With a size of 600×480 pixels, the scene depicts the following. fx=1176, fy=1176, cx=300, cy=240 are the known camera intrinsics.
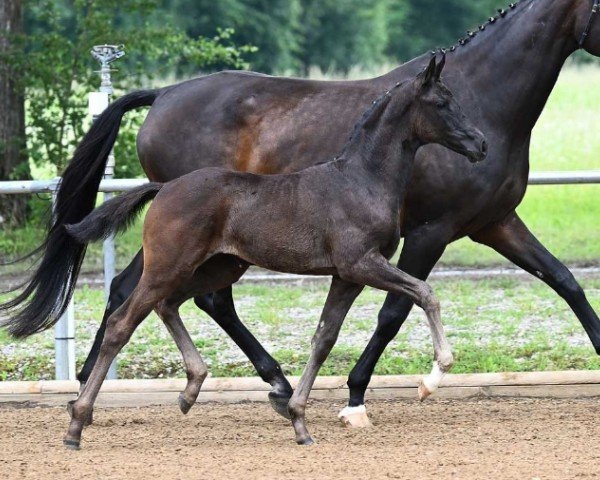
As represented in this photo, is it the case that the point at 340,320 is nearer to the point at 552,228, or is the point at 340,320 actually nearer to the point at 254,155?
the point at 254,155

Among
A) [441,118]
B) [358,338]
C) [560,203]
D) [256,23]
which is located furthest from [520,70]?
[256,23]

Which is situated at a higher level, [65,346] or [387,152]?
[387,152]

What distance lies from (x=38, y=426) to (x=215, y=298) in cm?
118

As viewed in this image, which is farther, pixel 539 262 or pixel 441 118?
pixel 539 262

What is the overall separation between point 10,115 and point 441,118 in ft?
27.2

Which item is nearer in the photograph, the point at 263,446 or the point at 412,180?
the point at 263,446

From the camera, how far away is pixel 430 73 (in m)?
5.30

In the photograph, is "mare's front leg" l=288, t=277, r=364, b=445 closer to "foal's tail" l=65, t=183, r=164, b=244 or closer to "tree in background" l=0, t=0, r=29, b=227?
"foal's tail" l=65, t=183, r=164, b=244

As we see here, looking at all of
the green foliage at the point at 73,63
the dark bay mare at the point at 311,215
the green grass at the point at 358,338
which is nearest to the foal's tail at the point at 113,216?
the dark bay mare at the point at 311,215

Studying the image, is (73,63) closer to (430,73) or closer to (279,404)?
(279,404)

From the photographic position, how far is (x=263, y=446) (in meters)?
5.32

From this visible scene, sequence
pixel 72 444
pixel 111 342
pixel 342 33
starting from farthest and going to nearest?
1. pixel 342 33
2. pixel 111 342
3. pixel 72 444

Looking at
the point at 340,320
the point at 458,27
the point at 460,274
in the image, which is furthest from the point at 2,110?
the point at 458,27

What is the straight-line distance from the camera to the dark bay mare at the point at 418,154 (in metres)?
5.90
